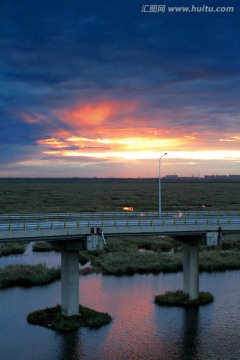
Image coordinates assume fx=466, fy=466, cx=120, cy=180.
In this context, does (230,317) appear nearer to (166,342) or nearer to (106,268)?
(166,342)

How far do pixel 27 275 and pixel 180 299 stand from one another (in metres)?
18.8

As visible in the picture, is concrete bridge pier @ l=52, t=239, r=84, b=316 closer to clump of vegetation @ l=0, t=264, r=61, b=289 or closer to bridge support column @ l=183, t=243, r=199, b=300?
bridge support column @ l=183, t=243, r=199, b=300

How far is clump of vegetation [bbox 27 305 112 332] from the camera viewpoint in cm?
3912

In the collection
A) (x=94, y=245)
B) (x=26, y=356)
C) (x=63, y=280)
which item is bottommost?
(x=26, y=356)

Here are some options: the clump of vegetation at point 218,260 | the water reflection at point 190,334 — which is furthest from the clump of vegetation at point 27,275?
the clump of vegetation at point 218,260

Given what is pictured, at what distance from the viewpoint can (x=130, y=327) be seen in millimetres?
40031

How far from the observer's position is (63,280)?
4119 cm

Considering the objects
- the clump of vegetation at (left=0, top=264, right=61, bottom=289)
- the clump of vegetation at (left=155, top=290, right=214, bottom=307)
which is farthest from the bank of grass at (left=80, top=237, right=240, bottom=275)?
the clump of vegetation at (left=155, top=290, right=214, bottom=307)

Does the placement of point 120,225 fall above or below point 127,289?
above

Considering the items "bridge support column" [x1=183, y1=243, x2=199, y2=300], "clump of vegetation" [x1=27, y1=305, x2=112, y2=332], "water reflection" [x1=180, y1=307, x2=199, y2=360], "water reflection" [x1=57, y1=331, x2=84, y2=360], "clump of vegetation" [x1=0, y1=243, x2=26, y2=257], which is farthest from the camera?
"clump of vegetation" [x1=0, y1=243, x2=26, y2=257]

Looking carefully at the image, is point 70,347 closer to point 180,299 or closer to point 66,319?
point 66,319

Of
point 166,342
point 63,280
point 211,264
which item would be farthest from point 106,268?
point 166,342

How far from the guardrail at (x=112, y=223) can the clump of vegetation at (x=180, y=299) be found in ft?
25.8

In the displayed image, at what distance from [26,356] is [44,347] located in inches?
68.0
